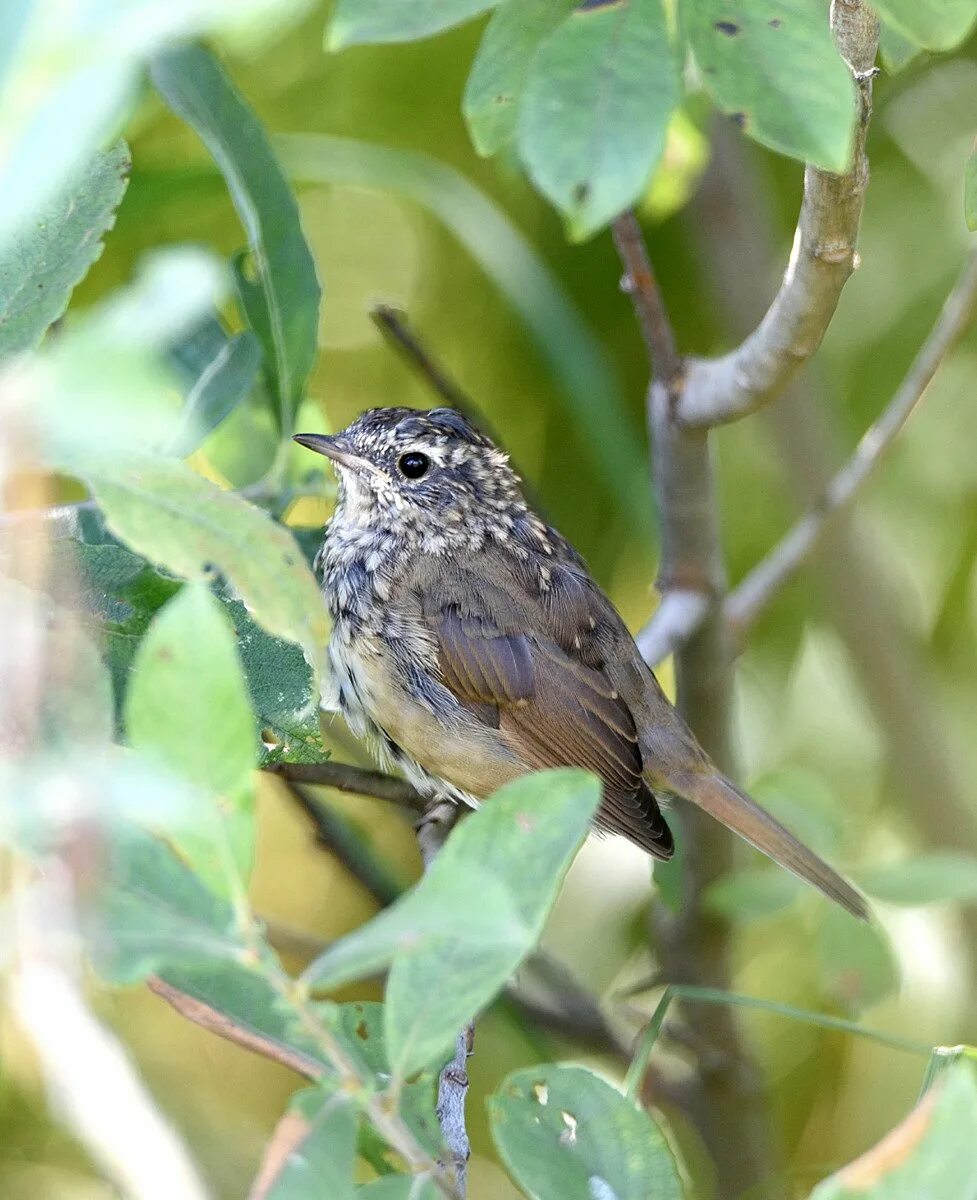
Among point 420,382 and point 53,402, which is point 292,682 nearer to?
point 53,402

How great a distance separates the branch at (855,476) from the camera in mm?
3193

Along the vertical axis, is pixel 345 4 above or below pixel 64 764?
above

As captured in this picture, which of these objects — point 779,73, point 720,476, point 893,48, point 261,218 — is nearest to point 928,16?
point 779,73

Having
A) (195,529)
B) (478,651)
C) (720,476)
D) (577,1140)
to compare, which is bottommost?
(720,476)

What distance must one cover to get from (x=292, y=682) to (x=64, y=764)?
110 cm

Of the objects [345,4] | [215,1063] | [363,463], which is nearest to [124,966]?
[345,4]

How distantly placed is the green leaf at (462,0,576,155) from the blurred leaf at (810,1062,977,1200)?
1122 millimetres

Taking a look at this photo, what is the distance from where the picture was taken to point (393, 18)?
1.38 metres

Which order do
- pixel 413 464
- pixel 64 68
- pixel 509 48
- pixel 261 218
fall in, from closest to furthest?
pixel 64 68
pixel 509 48
pixel 261 218
pixel 413 464

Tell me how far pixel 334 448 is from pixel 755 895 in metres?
1.36

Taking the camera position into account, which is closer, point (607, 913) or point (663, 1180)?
point (663, 1180)

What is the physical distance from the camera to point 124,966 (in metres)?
1.08

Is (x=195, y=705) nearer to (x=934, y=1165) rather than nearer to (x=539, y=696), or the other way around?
(x=934, y=1165)

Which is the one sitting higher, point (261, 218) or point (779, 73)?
point (779, 73)
